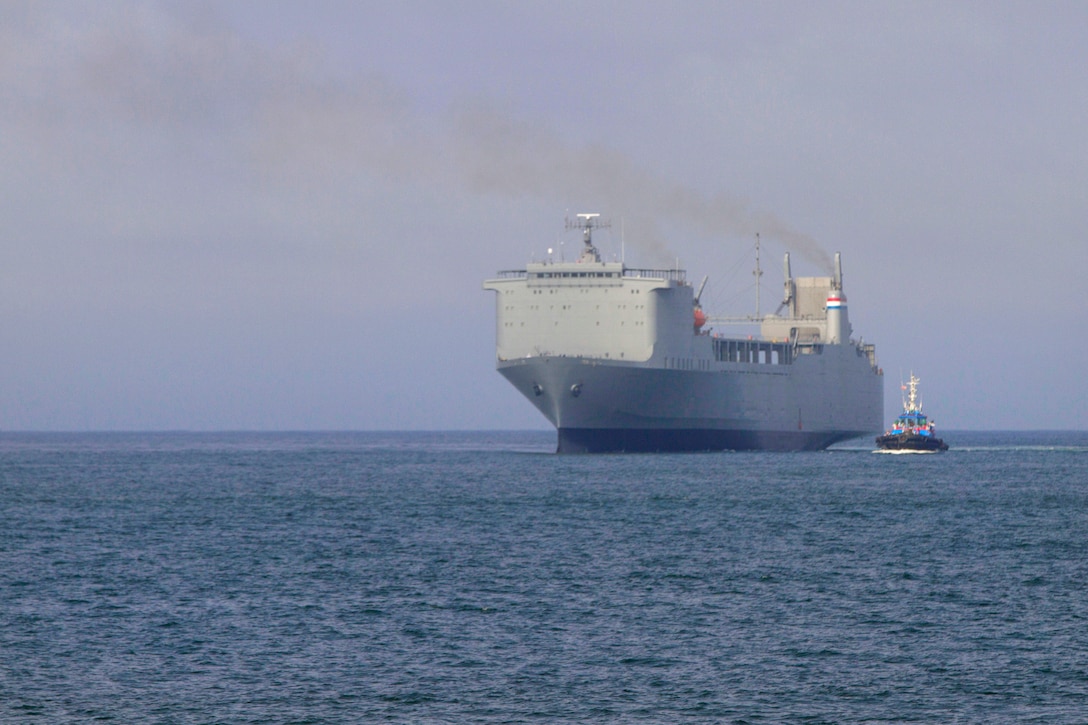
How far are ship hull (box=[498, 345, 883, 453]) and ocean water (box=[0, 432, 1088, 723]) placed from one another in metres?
24.9

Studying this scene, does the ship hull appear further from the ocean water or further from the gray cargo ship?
the ocean water

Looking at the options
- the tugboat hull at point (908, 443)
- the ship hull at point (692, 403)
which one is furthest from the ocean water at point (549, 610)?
the tugboat hull at point (908, 443)

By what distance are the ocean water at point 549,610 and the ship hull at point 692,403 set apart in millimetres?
24853

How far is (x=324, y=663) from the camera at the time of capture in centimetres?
2469

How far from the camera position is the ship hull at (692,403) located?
284ft

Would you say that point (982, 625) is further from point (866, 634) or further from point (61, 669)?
point (61, 669)

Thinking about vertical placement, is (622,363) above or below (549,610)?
above

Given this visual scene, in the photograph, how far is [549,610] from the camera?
30.0m

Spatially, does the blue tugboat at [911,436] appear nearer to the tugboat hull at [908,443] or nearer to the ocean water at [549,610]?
the tugboat hull at [908,443]

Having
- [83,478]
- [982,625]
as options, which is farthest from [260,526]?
[83,478]

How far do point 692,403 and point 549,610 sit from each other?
2535 inches

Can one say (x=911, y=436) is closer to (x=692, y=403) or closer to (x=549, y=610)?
(x=692, y=403)

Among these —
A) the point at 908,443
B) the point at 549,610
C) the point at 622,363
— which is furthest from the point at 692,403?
the point at 549,610

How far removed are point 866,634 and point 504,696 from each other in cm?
837
